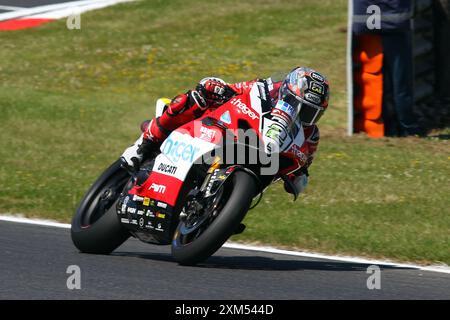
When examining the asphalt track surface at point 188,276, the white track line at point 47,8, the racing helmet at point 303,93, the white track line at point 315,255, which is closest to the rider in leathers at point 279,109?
the racing helmet at point 303,93

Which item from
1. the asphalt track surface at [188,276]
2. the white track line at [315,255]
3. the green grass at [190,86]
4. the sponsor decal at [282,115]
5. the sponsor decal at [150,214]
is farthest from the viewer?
the green grass at [190,86]

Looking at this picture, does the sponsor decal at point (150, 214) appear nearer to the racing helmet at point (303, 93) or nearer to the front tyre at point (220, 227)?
the front tyre at point (220, 227)

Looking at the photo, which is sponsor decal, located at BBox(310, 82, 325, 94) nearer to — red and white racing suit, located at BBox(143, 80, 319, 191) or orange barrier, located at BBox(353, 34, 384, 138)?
red and white racing suit, located at BBox(143, 80, 319, 191)

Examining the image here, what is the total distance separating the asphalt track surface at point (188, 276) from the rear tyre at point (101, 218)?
A: 0.10 meters

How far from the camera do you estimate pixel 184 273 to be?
293 inches

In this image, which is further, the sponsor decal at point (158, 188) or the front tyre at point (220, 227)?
the sponsor decal at point (158, 188)

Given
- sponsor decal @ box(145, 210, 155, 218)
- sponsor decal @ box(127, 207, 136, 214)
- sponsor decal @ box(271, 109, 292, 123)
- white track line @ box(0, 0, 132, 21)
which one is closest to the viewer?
sponsor decal @ box(271, 109, 292, 123)

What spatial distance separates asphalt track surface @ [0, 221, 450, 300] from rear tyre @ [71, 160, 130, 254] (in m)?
0.10

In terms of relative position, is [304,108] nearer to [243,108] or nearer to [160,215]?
[243,108]

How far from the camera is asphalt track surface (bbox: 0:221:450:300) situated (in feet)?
22.4

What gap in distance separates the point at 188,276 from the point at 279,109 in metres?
1.33

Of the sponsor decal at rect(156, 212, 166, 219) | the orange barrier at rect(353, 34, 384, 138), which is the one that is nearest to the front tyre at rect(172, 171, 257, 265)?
the sponsor decal at rect(156, 212, 166, 219)

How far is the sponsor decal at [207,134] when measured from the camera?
24.7 feet

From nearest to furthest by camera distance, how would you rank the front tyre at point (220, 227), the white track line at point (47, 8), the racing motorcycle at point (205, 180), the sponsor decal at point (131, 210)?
1. the front tyre at point (220, 227)
2. the racing motorcycle at point (205, 180)
3. the sponsor decal at point (131, 210)
4. the white track line at point (47, 8)
